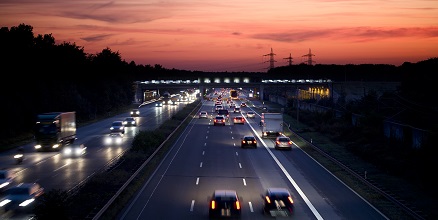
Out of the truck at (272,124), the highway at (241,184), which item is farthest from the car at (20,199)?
the truck at (272,124)

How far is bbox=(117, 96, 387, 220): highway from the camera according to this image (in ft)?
82.5

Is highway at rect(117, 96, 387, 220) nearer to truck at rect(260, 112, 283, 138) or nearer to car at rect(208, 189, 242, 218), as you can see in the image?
car at rect(208, 189, 242, 218)

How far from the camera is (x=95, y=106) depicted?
11019cm

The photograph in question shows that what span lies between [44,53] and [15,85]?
99.3 feet

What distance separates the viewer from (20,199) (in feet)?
84.7

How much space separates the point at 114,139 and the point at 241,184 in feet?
106

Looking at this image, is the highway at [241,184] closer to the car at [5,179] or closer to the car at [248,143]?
the car at [248,143]

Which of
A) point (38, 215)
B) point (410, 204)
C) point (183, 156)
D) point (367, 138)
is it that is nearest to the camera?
point (38, 215)

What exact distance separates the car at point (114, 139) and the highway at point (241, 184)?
772 centimetres

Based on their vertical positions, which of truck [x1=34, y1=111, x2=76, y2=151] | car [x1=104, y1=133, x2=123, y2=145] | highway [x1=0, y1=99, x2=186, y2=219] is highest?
truck [x1=34, y1=111, x2=76, y2=151]

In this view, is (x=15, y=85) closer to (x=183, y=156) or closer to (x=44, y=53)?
(x=44, y=53)

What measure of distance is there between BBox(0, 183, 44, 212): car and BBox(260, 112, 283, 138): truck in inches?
1540

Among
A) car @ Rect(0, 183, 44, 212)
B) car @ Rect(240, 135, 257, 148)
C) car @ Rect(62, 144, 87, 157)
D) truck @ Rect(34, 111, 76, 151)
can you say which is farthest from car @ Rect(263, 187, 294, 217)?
truck @ Rect(34, 111, 76, 151)

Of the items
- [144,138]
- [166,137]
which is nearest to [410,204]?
[144,138]
